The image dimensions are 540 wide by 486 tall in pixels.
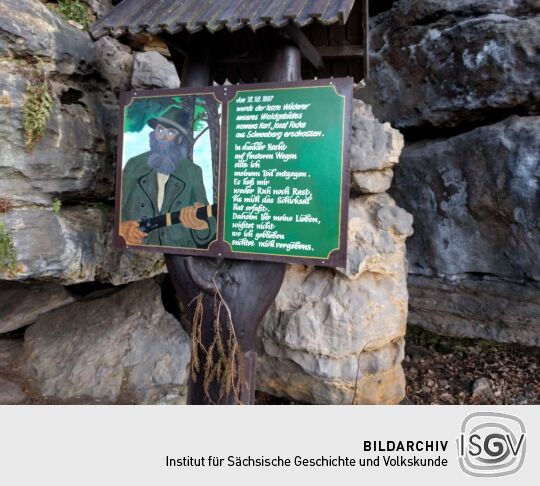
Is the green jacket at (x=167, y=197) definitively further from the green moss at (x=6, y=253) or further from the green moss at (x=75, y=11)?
the green moss at (x=75, y=11)

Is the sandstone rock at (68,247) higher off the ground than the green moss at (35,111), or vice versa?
the green moss at (35,111)

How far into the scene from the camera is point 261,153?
137 inches

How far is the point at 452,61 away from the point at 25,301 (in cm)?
692

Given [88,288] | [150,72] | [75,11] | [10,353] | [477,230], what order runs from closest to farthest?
[75,11] < [150,72] < [10,353] < [88,288] < [477,230]

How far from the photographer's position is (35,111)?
3.73 m

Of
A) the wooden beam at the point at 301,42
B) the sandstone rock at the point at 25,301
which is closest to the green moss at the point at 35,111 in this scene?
the wooden beam at the point at 301,42

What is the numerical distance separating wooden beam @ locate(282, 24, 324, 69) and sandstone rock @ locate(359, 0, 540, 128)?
122 inches

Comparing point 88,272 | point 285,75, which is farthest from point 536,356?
point 88,272

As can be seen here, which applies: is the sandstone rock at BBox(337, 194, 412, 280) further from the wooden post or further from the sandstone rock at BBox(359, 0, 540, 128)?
the sandstone rock at BBox(359, 0, 540, 128)

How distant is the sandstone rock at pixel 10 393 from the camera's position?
4.78m

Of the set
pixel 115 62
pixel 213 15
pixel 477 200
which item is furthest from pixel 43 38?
pixel 477 200

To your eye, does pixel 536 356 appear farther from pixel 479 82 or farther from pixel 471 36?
pixel 471 36

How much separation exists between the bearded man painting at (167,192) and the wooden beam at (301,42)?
3.83 ft

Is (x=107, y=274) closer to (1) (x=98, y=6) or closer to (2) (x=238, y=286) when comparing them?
(2) (x=238, y=286)
